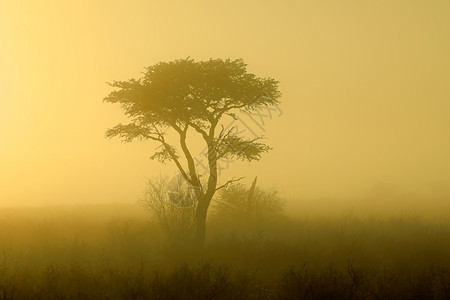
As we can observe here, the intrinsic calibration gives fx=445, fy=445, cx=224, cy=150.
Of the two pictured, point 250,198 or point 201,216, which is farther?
point 250,198

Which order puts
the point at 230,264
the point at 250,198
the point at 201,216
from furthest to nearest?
the point at 250,198 < the point at 201,216 < the point at 230,264

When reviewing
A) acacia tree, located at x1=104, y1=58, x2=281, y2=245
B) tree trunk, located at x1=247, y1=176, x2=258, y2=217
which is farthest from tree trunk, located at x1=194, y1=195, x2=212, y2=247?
tree trunk, located at x1=247, y1=176, x2=258, y2=217

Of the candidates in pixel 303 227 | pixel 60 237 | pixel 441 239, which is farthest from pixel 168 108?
pixel 441 239

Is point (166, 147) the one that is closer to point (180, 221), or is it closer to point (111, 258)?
point (180, 221)

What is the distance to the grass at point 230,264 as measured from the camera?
9.66 metres

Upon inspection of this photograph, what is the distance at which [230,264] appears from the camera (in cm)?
1375

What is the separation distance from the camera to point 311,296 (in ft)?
30.2

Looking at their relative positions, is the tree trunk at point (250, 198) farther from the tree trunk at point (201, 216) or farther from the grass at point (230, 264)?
the tree trunk at point (201, 216)

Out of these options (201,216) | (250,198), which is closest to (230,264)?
(201,216)

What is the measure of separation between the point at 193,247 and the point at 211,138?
4.64 meters

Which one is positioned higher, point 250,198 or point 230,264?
point 250,198

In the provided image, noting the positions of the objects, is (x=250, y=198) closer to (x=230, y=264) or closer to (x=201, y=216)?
(x=201, y=216)

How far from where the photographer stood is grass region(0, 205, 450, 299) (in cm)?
966

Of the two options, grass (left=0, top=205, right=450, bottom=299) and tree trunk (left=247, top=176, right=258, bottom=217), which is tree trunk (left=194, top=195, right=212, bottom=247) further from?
tree trunk (left=247, top=176, right=258, bottom=217)
